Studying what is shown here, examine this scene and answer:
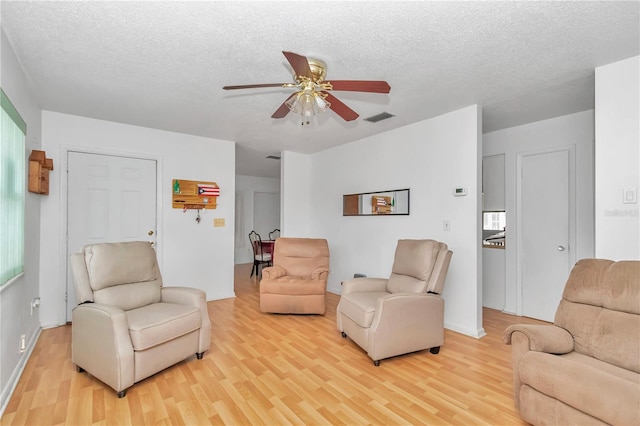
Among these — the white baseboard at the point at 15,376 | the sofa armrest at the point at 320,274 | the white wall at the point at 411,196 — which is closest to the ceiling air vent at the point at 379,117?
the white wall at the point at 411,196

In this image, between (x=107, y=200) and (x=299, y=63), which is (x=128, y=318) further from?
(x=107, y=200)

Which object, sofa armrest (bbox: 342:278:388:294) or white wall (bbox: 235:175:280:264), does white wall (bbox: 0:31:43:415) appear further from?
white wall (bbox: 235:175:280:264)

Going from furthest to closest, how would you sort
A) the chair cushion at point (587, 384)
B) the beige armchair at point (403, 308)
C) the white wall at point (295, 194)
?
1. the white wall at point (295, 194)
2. the beige armchair at point (403, 308)
3. the chair cushion at point (587, 384)

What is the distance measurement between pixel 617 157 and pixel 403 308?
81.1 inches

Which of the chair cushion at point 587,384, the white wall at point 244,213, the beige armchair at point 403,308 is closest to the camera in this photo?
the chair cushion at point 587,384

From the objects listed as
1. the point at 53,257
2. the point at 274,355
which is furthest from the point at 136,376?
the point at 53,257

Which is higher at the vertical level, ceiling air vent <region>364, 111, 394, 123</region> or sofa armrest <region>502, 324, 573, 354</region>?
ceiling air vent <region>364, 111, 394, 123</region>

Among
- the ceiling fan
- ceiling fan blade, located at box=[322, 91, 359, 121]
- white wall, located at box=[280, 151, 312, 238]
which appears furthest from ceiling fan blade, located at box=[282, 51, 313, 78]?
white wall, located at box=[280, 151, 312, 238]

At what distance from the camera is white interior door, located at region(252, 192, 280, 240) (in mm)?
8984

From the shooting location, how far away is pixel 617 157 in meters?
2.46

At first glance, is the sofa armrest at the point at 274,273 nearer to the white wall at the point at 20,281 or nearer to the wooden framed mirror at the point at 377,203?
the wooden framed mirror at the point at 377,203

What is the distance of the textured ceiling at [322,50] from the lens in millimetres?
1886

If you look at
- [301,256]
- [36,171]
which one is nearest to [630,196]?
[301,256]

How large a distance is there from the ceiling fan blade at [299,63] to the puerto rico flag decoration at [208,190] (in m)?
3.14
